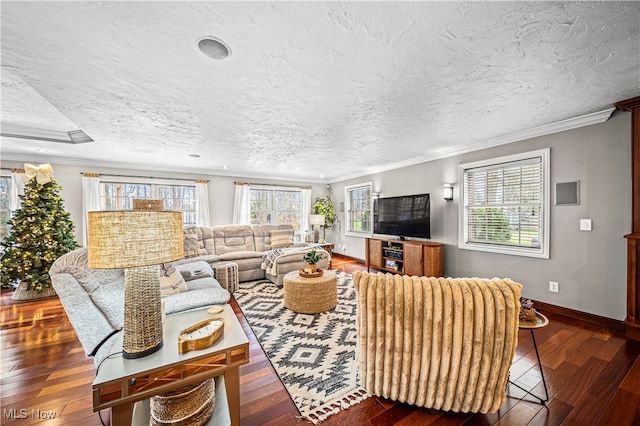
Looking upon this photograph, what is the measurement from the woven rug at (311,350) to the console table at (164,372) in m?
0.62

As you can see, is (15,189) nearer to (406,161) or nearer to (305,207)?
(305,207)

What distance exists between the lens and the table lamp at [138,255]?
1.03m

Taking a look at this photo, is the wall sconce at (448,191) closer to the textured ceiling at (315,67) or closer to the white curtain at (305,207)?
the textured ceiling at (315,67)

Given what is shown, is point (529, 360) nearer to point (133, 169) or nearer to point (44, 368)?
point (44, 368)

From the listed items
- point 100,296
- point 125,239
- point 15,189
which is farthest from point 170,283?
point 15,189

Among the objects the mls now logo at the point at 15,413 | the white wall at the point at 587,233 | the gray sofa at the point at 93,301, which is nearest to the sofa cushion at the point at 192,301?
the gray sofa at the point at 93,301

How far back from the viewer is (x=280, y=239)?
17.7 feet

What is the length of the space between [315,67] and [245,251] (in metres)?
4.00

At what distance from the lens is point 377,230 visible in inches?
207

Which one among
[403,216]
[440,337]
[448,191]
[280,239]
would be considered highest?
[448,191]

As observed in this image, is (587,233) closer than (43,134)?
Yes

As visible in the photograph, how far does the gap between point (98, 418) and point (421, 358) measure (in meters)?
2.09

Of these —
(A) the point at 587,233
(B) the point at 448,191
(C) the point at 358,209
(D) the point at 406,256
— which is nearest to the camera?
(A) the point at 587,233

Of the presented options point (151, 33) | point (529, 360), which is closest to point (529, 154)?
point (529, 360)
